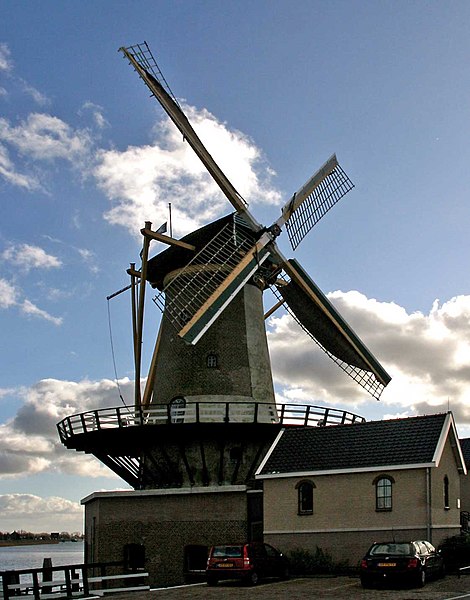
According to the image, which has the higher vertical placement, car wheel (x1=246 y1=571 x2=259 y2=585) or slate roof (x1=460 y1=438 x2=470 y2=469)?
slate roof (x1=460 y1=438 x2=470 y2=469)

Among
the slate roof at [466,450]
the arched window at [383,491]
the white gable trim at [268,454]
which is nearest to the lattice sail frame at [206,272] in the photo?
the white gable trim at [268,454]

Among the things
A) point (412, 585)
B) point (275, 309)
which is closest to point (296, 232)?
point (275, 309)

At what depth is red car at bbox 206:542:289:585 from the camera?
21.8 metres

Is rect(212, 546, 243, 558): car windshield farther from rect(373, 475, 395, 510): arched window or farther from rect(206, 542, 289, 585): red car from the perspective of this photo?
rect(373, 475, 395, 510): arched window

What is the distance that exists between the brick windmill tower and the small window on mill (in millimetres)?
42

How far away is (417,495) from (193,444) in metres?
9.08

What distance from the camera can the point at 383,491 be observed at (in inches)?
989

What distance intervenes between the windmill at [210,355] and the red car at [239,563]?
6.81 metres

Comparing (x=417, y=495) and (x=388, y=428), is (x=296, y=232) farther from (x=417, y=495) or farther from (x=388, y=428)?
(x=417, y=495)

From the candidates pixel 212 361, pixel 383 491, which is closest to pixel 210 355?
pixel 212 361

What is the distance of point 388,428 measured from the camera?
87.8 ft

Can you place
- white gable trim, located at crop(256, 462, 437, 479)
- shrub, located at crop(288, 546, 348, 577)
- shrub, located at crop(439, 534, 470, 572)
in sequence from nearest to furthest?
1. shrub, located at crop(439, 534, 470, 572)
2. white gable trim, located at crop(256, 462, 437, 479)
3. shrub, located at crop(288, 546, 348, 577)

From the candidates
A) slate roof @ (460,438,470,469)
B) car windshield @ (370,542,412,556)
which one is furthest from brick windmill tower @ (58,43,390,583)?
slate roof @ (460,438,470,469)

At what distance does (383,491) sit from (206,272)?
1077 cm
